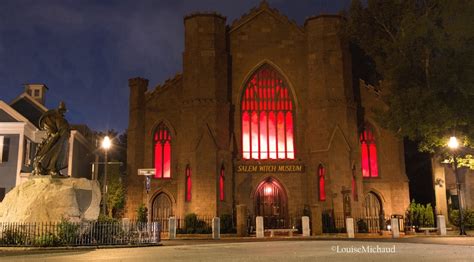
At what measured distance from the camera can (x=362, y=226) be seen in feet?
102

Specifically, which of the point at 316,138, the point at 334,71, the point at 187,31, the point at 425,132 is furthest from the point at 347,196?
the point at 187,31

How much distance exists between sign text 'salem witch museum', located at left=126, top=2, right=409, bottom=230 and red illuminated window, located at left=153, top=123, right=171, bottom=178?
0.23 ft

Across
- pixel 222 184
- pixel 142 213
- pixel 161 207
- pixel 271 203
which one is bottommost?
pixel 142 213

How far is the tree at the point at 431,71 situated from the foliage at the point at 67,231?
1826cm

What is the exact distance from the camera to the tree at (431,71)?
24.9m

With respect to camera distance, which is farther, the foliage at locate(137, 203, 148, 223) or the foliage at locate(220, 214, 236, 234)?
the foliage at locate(137, 203, 148, 223)

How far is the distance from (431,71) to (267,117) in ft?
39.0

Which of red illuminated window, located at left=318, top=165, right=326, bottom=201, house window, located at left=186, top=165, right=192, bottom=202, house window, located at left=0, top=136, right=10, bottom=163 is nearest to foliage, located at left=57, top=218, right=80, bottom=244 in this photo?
house window, located at left=186, top=165, right=192, bottom=202

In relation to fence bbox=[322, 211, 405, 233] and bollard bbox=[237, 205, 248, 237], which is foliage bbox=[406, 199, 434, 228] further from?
bollard bbox=[237, 205, 248, 237]

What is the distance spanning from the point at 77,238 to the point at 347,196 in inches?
738

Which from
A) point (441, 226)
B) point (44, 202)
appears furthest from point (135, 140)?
point (441, 226)

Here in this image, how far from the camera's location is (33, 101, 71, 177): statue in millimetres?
18031

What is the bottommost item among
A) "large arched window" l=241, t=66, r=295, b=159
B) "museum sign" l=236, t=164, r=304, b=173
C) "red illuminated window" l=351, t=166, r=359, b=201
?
"red illuminated window" l=351, t=166, r=359, b=201

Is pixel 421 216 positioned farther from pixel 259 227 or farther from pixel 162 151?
pixel 162 151
